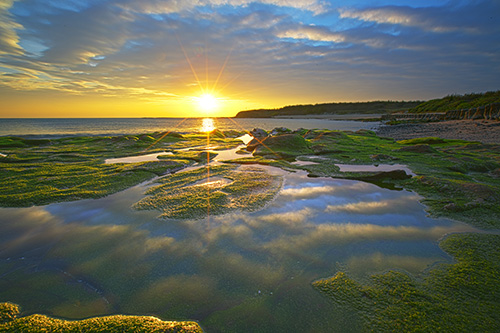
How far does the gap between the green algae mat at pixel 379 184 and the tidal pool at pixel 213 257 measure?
38 cm

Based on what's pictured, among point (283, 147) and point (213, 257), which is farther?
point (283, 147)

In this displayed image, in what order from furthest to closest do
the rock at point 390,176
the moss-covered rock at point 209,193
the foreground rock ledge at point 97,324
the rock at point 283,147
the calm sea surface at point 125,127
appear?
1. the calm sea surface at point 125,127
2. the rock at point 283,147
3. the rock at point 390,176
4. the moss-covered rock at point 209,193
5. the foreground rock ledge at point 97,324

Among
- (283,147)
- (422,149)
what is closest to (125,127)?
(283,147)

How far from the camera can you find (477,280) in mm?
3717

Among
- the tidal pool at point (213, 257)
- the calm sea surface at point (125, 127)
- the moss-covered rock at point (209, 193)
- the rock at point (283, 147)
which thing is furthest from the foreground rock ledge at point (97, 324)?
the calm sea surface at point (125, 127)

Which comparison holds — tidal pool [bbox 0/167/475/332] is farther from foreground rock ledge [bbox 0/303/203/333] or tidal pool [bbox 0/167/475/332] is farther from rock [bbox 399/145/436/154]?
rock [bbox 399/145/436/154]

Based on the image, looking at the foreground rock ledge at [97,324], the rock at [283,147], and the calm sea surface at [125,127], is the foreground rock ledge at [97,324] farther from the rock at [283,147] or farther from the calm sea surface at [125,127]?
the calm sea surface at [125,127]

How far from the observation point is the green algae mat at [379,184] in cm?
313

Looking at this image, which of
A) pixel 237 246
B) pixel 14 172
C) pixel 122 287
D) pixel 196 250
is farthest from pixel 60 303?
pixel 14 172

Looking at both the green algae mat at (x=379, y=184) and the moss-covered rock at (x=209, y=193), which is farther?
the moss-covered rock at (x=209, y=193)

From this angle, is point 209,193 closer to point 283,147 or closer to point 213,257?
point 213,257

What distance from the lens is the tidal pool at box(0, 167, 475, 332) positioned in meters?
3.24

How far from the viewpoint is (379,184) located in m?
9.41

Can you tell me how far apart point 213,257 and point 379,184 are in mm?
8090
